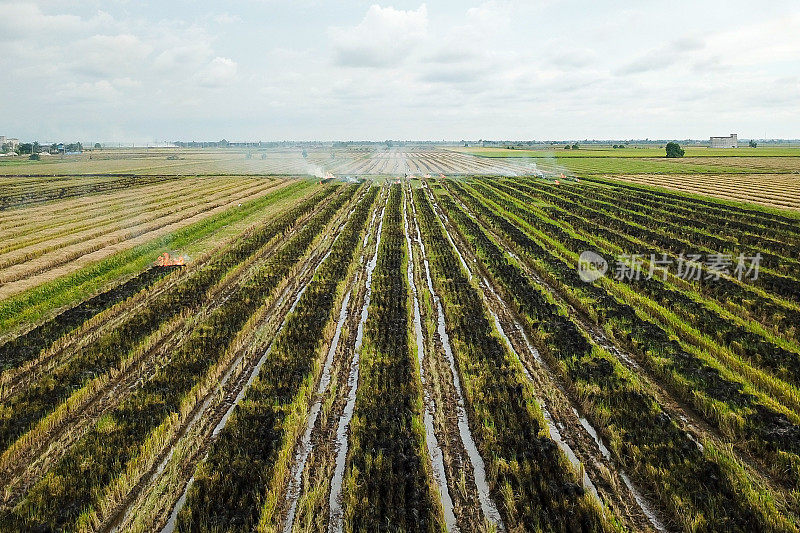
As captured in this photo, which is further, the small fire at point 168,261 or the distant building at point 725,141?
the distant building at point 725,141

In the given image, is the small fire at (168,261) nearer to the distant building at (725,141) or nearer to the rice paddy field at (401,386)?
the rice paddy field at (401,386)

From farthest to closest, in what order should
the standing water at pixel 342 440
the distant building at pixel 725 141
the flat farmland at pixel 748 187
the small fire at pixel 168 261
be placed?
the distant building at pixel 725 141 → the flat farmland at pixel 748 187 → the small fire at pixel 168 261 → the standing water at pixel 342 440

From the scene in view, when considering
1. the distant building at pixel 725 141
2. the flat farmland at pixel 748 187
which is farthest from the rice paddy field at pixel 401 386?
the distant building at pixel 725 141

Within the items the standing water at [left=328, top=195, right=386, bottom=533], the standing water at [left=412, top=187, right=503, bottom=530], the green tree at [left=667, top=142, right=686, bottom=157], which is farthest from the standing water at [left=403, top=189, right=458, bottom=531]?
the green tree at [left=667, top=142, right=686, bottom=157]

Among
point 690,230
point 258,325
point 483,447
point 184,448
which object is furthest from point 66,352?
point 690,230

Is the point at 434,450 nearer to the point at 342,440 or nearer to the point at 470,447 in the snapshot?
the point at 470,447

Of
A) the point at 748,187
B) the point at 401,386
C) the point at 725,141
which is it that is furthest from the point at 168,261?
the point at 725,141

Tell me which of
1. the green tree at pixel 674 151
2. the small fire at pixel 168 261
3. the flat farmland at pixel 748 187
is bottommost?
the small fire at pixel 168 261

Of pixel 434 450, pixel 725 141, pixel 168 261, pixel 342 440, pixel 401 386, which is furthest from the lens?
pixel 725 141
